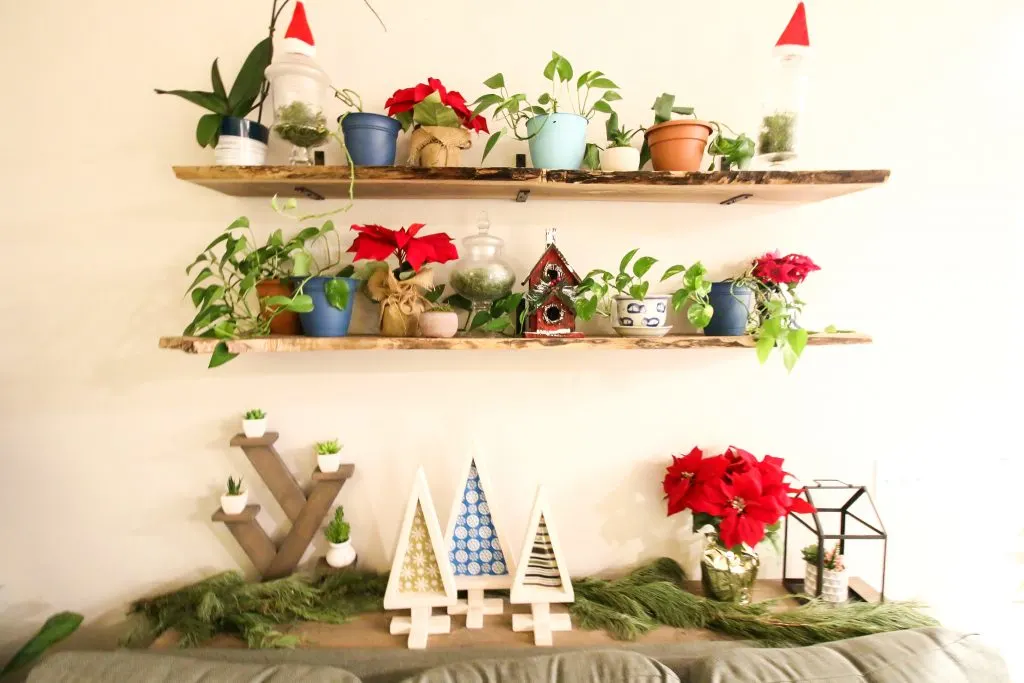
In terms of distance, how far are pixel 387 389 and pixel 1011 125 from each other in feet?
5.38

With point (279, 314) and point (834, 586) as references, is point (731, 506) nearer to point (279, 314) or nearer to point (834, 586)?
point (834, 586)

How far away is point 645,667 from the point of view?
85 cm

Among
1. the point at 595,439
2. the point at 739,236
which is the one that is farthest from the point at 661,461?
the point at 739,236

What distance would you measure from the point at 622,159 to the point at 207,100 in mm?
883

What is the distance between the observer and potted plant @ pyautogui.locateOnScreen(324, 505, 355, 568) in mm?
1136

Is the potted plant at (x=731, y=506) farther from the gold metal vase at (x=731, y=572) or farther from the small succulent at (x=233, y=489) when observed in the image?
the small succulent at (x=233, y=489)

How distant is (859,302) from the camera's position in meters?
1.21

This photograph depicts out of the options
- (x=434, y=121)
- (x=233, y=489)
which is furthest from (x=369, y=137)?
(x=233, y=489)

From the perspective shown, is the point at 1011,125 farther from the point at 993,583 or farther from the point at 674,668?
the point at 674,668

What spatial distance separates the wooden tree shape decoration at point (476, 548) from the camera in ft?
3.55

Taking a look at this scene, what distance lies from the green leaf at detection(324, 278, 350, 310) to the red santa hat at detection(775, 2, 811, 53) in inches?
39.5

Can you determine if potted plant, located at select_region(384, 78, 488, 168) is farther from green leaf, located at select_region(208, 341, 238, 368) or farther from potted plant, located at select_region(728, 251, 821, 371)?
potted plant, located at select_region(728, 251, 821, 371)

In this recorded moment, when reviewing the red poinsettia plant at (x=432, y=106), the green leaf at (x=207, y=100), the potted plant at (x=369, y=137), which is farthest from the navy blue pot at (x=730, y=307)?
the green leaf at (x=207, y=100)

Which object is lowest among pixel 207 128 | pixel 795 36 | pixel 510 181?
pixel 510 181
